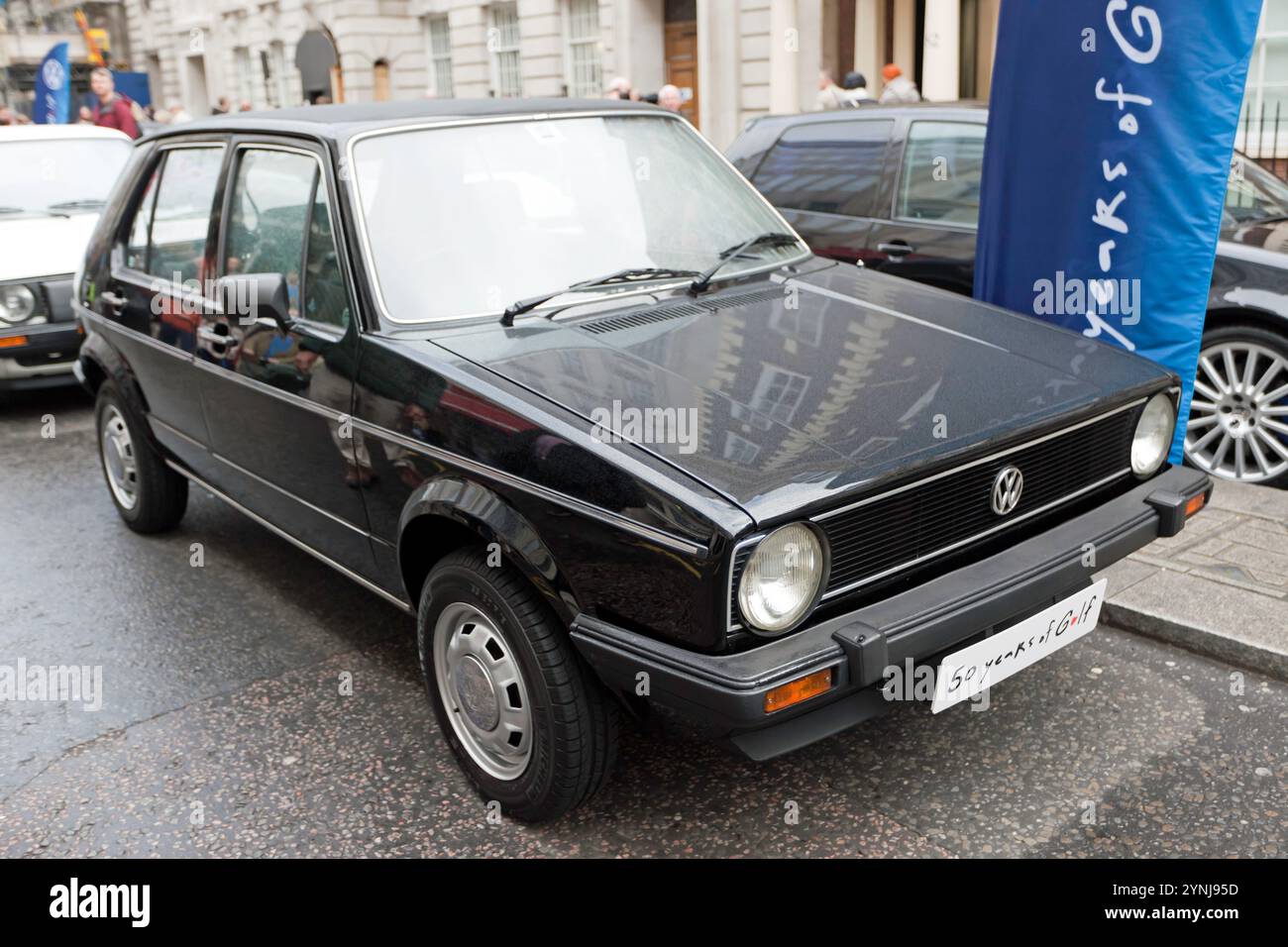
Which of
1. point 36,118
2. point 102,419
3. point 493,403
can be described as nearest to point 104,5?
point 36,118

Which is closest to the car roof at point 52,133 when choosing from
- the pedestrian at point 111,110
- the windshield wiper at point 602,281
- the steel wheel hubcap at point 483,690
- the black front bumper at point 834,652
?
the pedestrian at point 111,110

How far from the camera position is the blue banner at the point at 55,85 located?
14712mm

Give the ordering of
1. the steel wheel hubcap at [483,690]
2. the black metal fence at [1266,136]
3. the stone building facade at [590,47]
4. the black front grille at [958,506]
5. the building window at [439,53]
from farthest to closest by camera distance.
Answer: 1. the building window at [439,53]
2. the stone building facade at [590,47]
3. the black metal fence at [1266,136]
4. the steel wheel hubcap at [483,690]
5. the black front grille at [958,506]

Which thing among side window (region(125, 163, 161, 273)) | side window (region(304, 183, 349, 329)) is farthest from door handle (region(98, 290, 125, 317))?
side window (region(304, 183, 349, 329))

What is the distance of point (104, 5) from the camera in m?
43.3

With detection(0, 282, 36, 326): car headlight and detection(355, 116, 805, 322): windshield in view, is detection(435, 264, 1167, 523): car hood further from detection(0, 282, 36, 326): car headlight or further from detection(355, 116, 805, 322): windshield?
detection(0, 282, 36, 326): car headlight

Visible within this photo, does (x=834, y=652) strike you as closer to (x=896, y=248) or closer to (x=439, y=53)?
(x=896, y=248)

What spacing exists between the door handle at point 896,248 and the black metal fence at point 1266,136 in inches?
326

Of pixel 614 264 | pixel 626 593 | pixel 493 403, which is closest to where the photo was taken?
pixel 626 593

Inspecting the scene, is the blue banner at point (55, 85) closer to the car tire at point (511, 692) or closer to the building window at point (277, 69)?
the car tire at point (511, 692)

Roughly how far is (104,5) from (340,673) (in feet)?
154

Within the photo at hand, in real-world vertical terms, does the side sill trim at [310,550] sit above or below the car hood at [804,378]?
below

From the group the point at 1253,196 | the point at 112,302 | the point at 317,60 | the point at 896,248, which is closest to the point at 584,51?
the point at 317,60

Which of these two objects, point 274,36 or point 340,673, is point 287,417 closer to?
point 340,673
